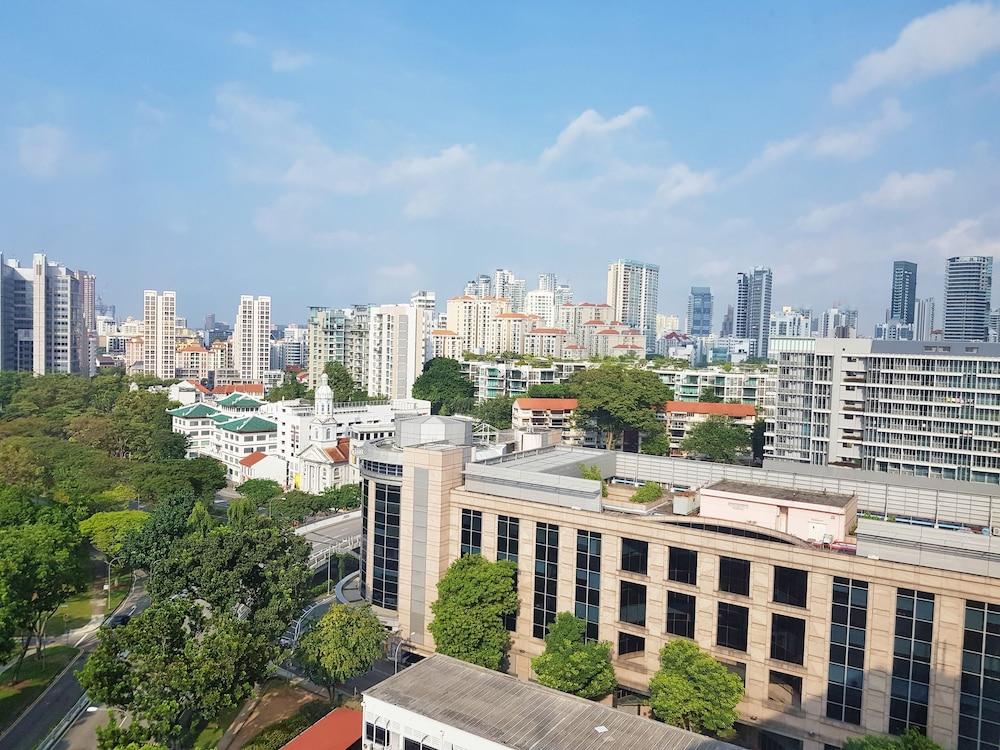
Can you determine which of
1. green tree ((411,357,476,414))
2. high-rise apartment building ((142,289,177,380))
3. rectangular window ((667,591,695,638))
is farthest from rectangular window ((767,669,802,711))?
high-rise apartment building ((142,289,177,380))

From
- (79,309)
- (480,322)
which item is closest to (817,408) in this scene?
(480,322)

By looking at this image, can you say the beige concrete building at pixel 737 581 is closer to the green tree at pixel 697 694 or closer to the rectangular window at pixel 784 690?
the rectangular window at pixel 784 690

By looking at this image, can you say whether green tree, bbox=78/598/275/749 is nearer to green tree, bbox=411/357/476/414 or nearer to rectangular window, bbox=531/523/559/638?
rectangular window, bbox=531/523/559/638

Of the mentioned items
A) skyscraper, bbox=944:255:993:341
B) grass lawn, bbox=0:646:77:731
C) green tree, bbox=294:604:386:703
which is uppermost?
skyscraper, bbox=944:255:993:341

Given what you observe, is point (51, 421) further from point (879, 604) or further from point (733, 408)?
point (879, 604)

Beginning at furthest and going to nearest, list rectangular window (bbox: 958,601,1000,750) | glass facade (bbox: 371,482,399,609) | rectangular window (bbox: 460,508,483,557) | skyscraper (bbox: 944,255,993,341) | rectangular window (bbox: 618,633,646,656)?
skyscraper (bbox: 944,255,993,341) < glass facade (bbox: 371,482,399,609) < rectangular window (bbox: 460,508,483,557) < rectangular window (bbox: 618,633,646,656) < rectangular window (bbox: 958,601,1000,750)

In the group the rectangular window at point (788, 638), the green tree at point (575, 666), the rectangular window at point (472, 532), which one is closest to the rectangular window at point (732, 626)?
the rectangular window at point (788, 638)
